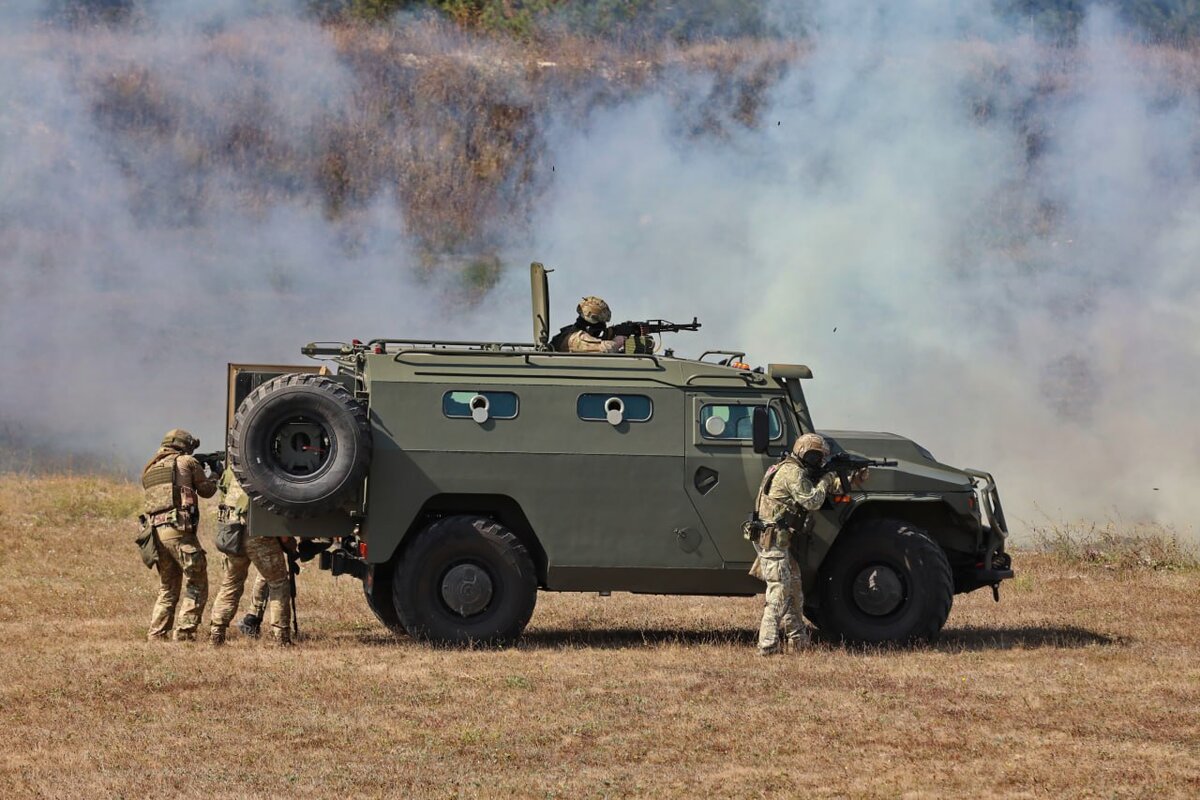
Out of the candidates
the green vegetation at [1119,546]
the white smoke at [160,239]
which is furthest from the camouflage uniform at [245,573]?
the white smoke at [160,239]

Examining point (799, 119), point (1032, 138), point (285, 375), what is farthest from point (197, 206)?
point (285, 375)

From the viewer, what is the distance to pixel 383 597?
15242 millimetres

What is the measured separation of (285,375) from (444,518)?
1698 mm

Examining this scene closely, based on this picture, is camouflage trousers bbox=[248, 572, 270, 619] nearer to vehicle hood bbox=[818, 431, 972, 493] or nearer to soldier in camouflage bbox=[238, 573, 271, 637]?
soldier in camouflage bbox=[238, 573, 271, 637]

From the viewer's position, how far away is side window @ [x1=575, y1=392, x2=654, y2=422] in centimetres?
1461

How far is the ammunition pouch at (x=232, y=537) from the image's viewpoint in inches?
587

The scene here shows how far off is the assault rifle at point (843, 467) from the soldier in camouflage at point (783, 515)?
3 cm

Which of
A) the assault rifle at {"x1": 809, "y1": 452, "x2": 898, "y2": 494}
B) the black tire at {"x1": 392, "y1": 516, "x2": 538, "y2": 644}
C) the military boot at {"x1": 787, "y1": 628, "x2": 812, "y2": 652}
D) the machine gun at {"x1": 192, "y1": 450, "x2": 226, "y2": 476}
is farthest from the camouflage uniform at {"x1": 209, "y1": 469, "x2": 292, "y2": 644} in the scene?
the assault rifle at {"x1": 809, "y1": 452, "x2": 898, "y2": 494}

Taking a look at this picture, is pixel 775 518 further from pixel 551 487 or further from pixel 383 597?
pixel 383 597

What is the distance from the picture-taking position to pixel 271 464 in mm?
14234

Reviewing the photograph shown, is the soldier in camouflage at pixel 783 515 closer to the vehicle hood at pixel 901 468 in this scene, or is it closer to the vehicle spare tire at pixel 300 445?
the vehicle hood at pixel 901 468

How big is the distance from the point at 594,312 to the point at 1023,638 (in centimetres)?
457

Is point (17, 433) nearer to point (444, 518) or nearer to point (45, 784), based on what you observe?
point (444, 518)

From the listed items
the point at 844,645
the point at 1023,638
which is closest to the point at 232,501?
the point at 844,645
